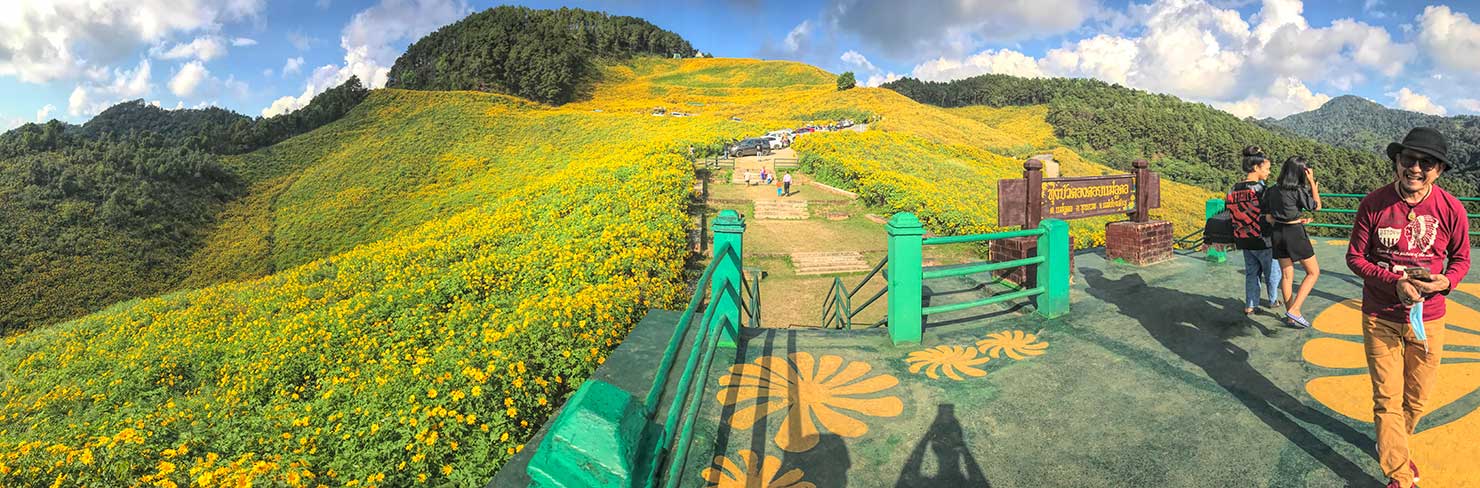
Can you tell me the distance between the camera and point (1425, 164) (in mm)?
2547

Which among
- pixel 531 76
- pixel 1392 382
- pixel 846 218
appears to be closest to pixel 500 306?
pixel 1392 382

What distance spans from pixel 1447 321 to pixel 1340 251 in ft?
13.2

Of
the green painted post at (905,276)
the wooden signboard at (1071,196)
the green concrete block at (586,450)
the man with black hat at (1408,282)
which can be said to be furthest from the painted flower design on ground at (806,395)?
the wooden signboard at (1071,196)

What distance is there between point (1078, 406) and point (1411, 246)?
5.33ft

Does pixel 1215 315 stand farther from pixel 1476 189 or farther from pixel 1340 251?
pixel 1476 189

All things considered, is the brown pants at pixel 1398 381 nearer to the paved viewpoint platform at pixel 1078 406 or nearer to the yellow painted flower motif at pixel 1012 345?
the paved viewpoint platform at pixel 1078 406

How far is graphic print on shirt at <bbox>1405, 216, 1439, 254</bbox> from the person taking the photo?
2578 mm

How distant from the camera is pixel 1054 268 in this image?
520 cm

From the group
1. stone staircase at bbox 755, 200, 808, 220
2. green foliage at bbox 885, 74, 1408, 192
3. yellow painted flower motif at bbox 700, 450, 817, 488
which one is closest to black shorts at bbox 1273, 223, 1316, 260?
yellow painted flower motif at bbox 700, 450, 817, 488

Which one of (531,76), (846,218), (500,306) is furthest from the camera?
(531,76)

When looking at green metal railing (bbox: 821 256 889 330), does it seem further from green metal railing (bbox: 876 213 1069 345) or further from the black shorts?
the black shorts

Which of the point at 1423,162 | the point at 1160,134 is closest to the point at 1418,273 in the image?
the point at 1423,162

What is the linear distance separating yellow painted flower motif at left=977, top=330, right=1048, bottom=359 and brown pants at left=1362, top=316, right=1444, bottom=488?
5.96 feet

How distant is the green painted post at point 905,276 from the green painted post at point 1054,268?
1443mm
